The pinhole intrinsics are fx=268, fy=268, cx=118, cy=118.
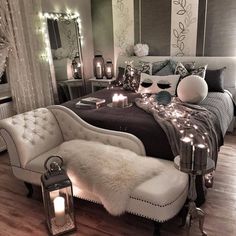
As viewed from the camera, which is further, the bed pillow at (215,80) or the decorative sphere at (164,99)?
the bed pillow at (215,80)

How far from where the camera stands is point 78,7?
15.4ft

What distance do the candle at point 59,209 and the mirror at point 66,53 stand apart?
2645mm

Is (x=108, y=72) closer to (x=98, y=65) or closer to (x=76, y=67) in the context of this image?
(x=98, y=65)

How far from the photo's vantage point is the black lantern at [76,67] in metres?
4.63

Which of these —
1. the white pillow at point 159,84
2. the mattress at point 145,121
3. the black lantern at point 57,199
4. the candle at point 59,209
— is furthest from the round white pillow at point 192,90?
the candle at point 59,209

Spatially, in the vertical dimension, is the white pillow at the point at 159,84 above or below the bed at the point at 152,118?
above

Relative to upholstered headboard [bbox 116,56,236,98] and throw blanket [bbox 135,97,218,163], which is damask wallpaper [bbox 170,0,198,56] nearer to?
upholstered headboard [bbox 116,56,236,98]

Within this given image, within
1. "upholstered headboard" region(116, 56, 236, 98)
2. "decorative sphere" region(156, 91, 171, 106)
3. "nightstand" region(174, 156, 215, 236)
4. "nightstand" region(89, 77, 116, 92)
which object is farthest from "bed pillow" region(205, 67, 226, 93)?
"nightstand" region(174, 156, 215, 236)

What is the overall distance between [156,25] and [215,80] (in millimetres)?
1425

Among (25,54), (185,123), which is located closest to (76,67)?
(25,54)

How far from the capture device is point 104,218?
2293mm

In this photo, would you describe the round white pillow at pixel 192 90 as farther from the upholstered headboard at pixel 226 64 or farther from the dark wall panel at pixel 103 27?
the dark wall panel at pixel 103 27

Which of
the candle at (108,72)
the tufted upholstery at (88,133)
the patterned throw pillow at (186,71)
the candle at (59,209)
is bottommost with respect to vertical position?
the candle at (59,209)

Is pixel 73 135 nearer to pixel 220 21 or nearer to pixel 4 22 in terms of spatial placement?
pixel 4 22
